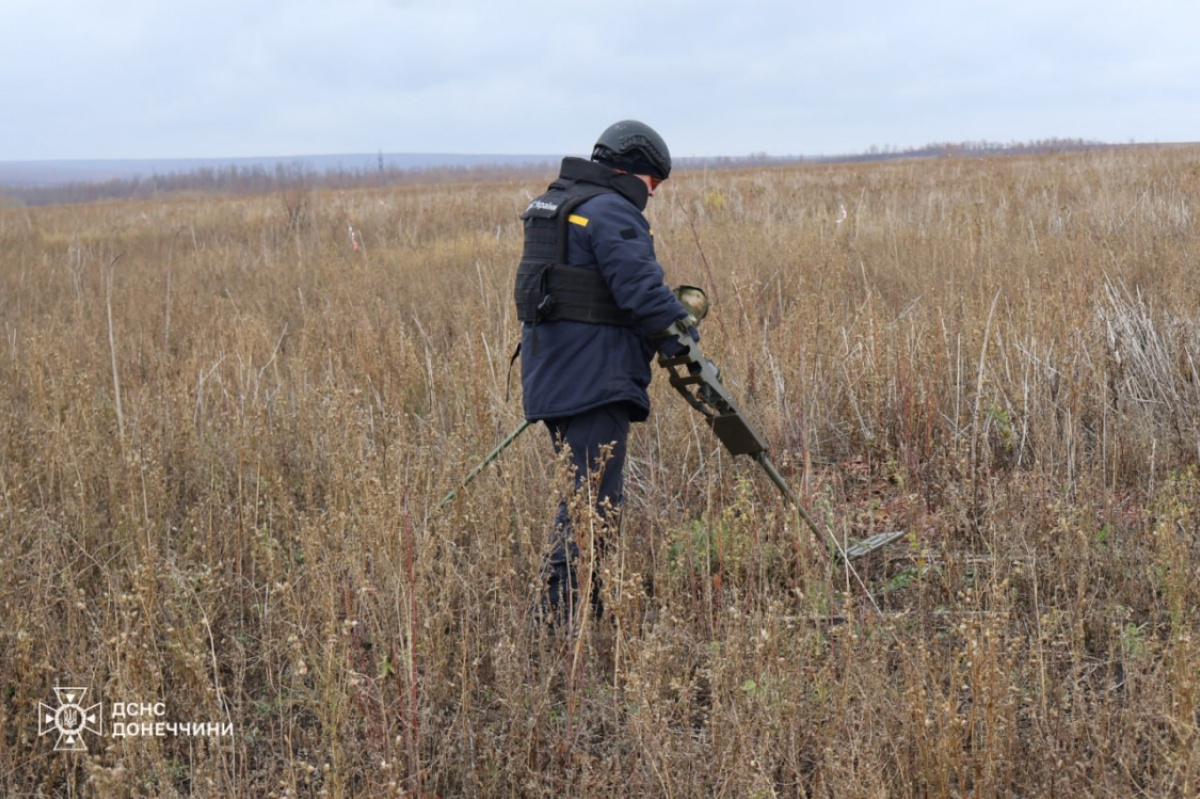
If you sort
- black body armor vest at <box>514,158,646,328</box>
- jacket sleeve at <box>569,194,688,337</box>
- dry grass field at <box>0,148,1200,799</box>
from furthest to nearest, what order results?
1. black body armor vest at <box>514,158,646,328</box>
2. jacket sleeve at <box>569,194,688,337</box>
3. dry grass field at <box>0,148,1200,799</box>

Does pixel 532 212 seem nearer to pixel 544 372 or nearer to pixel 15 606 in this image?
pixel 544 372

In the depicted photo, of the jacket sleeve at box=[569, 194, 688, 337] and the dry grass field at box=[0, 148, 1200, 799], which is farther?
the jacket sleeve at box=[569, 194, 688, 337]

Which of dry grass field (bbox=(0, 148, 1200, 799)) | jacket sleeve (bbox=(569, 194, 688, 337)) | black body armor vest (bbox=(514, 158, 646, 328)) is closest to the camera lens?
dry grass field (bbox=(0, 148, 1200, 799))

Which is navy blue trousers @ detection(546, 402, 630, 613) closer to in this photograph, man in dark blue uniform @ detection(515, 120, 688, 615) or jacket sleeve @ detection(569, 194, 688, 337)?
man in dark blue uniform @ detection(515, 120, 688, 615)

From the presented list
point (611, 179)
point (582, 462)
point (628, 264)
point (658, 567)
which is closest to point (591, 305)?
point (628, 264)

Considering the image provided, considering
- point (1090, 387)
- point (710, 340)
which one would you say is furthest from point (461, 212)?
point (1090, 387)

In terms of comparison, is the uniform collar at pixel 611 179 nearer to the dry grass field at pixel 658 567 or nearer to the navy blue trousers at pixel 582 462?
the navy blue trousers at pixel 582 462

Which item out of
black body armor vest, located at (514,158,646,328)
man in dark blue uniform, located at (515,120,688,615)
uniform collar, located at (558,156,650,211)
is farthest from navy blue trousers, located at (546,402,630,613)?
uniform collar, located at (558,156,650,211)

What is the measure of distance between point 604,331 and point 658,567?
3.30 feet

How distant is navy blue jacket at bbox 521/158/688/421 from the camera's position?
3195 mm

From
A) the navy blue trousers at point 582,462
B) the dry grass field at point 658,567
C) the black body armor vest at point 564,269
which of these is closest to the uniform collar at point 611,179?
the black body armor vest at point 564,269

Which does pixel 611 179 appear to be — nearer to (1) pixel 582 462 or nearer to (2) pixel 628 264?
(2) pixel 628 264

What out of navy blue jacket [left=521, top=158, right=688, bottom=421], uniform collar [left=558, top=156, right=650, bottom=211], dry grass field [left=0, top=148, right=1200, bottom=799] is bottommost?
dry grass field [left=0, top=148, right=1200, bottom=799]

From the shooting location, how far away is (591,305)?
3326 mm
